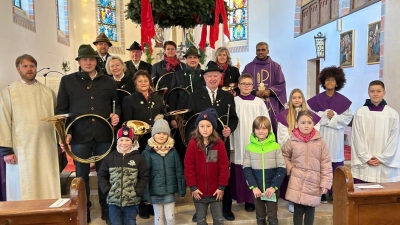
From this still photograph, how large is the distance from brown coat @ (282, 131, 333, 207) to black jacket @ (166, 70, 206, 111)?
1.24m

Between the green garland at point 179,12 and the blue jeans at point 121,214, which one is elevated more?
the green garland at point 179,12

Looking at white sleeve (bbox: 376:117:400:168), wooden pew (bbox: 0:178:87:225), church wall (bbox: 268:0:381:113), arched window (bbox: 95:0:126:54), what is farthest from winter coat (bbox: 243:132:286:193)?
arched window (bbox: 95:0:126:54)

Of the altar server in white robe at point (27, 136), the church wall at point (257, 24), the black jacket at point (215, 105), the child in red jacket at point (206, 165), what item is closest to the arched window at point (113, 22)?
the church wall at point (257, 24)

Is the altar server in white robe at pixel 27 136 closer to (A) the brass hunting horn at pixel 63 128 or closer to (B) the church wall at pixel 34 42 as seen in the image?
(A) the brass hunting horn at pixel 63 128

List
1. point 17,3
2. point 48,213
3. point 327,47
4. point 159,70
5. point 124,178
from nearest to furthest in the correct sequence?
point 48,213 → point 124,178 → point 159,70 → point 17,3 → point 327,47

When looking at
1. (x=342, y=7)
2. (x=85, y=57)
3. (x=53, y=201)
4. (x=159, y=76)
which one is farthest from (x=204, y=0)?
(x=342, y=7)

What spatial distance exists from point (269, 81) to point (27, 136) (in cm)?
282

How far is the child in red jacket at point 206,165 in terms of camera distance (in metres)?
2.82

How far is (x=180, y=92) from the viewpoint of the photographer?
357cm

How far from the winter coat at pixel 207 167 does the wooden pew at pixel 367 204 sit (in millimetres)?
973

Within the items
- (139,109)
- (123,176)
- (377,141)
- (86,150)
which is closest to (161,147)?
(123,176)

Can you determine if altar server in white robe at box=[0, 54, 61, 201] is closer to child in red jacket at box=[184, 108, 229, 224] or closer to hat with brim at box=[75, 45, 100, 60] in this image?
hat with brim at box=[75, 45, 100, 60]

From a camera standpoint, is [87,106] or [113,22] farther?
[113,22]

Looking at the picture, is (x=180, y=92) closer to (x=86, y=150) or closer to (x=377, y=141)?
(x=86, y=150)
